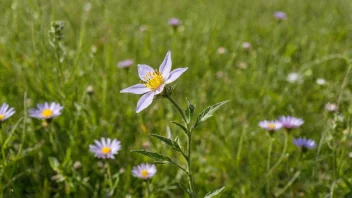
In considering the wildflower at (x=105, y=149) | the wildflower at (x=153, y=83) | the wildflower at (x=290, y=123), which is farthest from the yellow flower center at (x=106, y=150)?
the wildflower at (x=290, y=123)

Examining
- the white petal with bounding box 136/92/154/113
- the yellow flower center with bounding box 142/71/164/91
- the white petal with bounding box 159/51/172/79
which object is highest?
the white petal with bounding box 159/51/172/79

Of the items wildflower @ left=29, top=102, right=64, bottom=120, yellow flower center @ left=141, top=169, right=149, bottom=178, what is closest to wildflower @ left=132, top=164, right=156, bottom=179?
yellow flower center @ left=141, top=169, right=149, bottom=178

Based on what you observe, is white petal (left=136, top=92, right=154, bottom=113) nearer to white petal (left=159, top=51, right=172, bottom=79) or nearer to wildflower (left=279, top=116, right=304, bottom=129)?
white petal (left=159, top=51, right=172, bottom=79)

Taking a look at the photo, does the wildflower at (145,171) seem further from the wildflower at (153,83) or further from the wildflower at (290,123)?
the wildflower at (290,123)

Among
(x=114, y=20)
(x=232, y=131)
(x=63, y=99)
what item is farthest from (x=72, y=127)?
(x=114, y=20)

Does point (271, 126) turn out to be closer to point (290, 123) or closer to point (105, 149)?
point (290, 123)

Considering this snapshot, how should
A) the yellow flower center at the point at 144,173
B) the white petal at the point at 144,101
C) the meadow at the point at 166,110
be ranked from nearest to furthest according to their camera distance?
the white petal at the point at 144,101, the yellow flower center at the point at 144,173, the meadow at the point at 166,110
